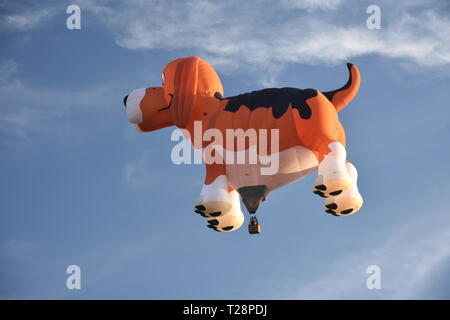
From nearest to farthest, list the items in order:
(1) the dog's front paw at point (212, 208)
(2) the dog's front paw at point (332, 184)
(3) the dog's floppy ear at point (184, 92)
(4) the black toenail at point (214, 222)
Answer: (2) the dog's front paw at point (332, 184) → (1) the dog's front paw at point (212, 208) → (4) the black toenail at point (214, 222) → (3) the dog's floppy ear at point (184, 92)

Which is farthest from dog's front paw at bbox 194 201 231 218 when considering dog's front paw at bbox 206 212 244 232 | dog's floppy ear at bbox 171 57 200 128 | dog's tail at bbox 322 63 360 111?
dog's tail at bbox 322 63 360 111

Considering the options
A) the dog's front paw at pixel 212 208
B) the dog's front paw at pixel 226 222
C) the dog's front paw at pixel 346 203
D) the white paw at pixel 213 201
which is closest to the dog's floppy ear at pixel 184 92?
the white paw at pixel 213 201

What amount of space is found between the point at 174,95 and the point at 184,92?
0.66ft

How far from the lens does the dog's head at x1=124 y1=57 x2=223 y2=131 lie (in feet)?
69.3

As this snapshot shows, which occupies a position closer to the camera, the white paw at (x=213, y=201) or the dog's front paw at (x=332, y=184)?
the dog's front paw at (x=332, y=184)

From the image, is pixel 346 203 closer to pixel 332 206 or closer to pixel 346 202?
pixel 346 202

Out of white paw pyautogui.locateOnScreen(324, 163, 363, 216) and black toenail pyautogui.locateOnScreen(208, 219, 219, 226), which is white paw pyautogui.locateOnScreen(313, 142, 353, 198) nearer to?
white paw pyautogui.locateOnScreen(324, 163, 363, 216)

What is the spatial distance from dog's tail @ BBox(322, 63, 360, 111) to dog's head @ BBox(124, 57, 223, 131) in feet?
6.41

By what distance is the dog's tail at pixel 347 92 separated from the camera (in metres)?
20.7

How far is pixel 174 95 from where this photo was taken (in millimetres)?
21281

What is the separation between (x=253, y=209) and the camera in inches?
816

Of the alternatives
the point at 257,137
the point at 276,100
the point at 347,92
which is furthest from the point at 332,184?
the point at 347,92

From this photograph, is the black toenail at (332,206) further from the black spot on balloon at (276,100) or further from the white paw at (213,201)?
the white paw at (213,201)
